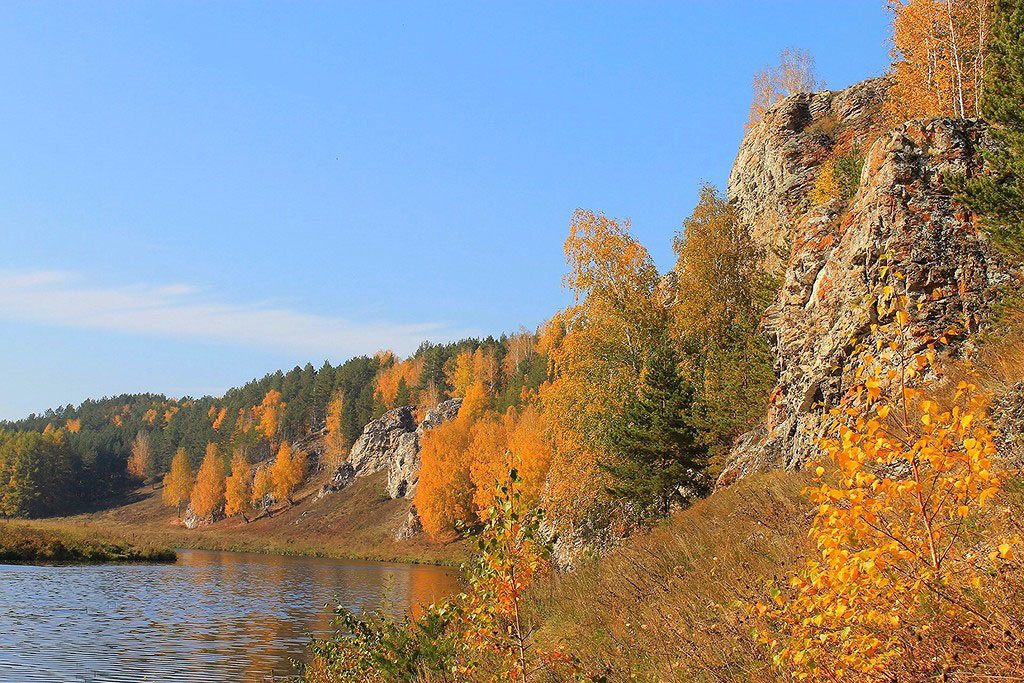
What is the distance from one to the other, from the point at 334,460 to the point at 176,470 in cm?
3259

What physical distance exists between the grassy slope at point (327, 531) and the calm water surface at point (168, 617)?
2680 centimetres

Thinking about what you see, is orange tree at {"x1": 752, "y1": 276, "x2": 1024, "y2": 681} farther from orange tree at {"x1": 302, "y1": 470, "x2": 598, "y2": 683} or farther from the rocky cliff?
the rocky cliff

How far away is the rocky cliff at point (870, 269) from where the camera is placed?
53.1 feet

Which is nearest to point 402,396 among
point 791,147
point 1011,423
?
point 791,147

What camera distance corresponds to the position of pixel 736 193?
164 feet

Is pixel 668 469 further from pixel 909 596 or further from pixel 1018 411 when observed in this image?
pixel 909 596

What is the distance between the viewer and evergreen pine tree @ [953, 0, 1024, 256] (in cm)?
1590

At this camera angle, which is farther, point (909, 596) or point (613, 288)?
point (613, 288)

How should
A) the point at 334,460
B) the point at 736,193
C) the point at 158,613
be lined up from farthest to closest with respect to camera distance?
the point at 334,460 → the point at 736,193 → the point at 158,613

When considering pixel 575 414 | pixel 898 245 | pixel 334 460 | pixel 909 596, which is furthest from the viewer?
pixel 334 460

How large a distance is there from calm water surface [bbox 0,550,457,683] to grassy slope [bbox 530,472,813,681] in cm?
438

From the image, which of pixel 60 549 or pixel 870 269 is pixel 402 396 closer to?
pixel 60 549

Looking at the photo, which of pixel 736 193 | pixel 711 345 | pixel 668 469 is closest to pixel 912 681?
pixel 668 469

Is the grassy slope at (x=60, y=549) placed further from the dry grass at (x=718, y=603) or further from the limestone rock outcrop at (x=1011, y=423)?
the limestone rock outcrop at (x=1011, y=423)
